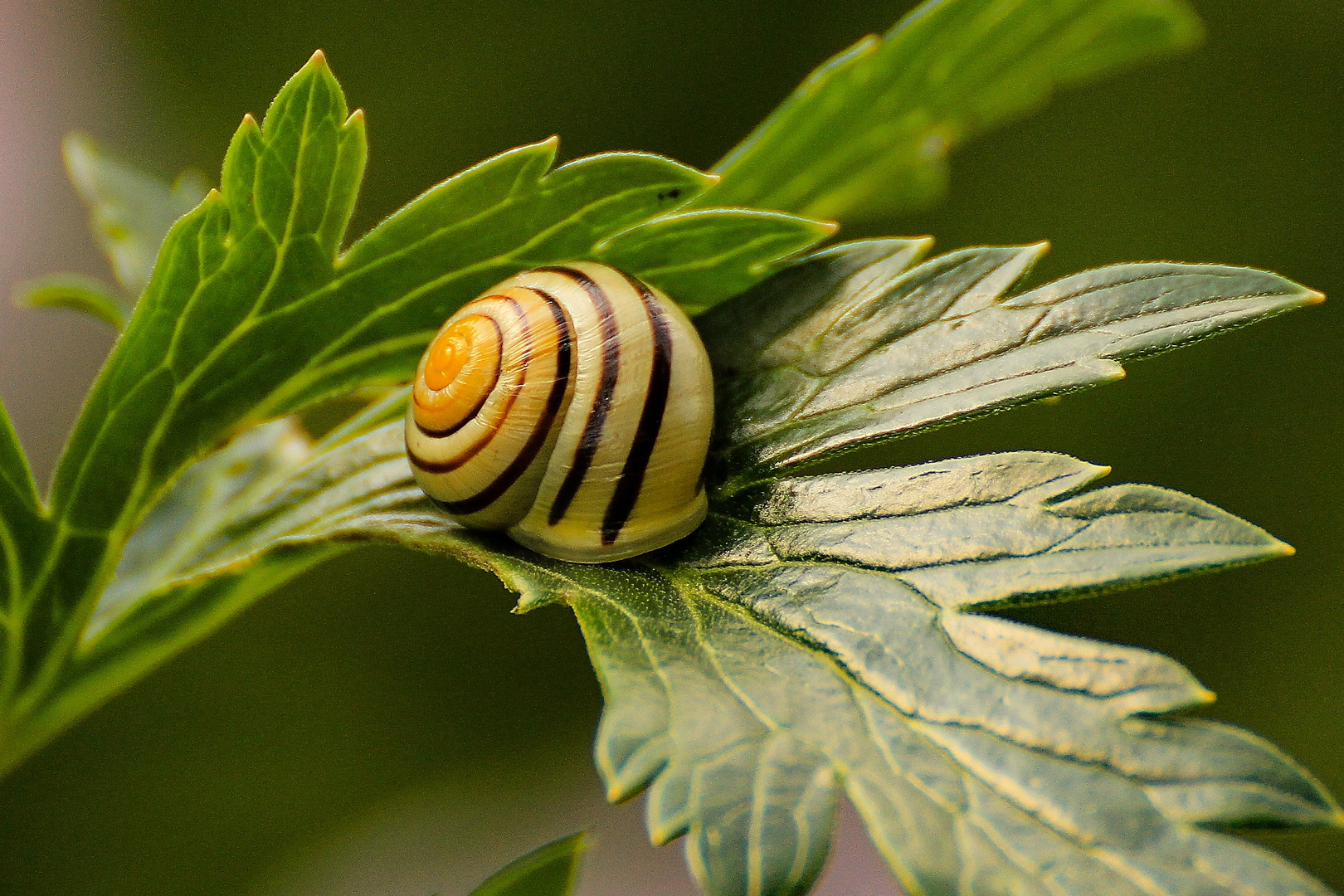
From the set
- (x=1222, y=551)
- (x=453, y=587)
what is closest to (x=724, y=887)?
(x=1222, y=551)

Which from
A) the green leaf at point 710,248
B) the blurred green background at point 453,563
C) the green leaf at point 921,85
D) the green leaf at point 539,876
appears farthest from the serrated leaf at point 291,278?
the blurred green background at point 453,563

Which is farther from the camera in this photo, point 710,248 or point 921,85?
point 921,85

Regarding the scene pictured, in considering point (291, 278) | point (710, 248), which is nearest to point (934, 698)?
point (710, 248)

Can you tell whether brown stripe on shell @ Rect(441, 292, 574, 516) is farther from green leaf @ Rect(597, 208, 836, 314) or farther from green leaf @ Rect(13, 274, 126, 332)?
green leaf @ Rect(13, 274, 126, 332)

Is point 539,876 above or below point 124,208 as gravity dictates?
below

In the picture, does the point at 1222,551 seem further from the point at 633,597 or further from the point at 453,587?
the point at 453,587

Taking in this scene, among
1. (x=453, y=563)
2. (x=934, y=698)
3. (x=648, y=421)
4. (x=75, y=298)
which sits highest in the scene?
(x=75, y=298)

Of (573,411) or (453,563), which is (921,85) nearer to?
(573,411)
